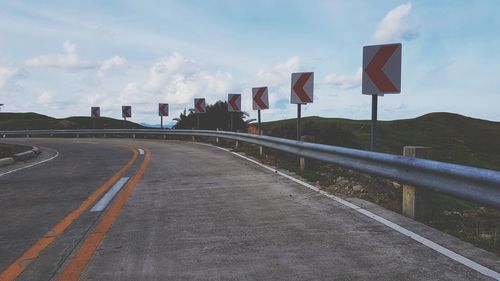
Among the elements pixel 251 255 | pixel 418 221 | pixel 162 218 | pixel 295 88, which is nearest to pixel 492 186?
pixel 418 221

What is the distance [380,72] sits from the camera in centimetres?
966

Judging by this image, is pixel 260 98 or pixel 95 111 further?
pixel 95 111

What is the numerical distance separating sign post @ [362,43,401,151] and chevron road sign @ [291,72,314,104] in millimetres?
4428

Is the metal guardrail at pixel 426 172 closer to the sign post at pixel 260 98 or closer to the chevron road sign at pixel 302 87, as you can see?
the chevron road sign at pixel 302 87

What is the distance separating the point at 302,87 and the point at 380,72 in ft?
15.9

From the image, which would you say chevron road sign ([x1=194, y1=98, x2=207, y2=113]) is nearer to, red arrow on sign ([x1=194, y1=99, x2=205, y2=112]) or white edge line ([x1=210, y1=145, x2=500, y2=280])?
red arrow on sign ([x1=194, y1=99, x2=205, y2=112])

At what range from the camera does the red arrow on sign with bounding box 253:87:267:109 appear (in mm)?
18656

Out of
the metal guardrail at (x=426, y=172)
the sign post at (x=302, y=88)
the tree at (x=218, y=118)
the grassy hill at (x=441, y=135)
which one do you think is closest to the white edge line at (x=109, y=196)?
the metal guardrail at (x=426, y=172)

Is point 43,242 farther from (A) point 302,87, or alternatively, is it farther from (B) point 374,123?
(A) point 302,87

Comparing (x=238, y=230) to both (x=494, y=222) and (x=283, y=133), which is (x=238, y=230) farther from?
(x=283, y=133)

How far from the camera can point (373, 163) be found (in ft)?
27.6

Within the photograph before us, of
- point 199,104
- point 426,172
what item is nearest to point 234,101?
point 199,104

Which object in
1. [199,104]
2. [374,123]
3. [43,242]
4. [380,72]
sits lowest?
[43,242]

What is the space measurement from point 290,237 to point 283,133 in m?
14.3
